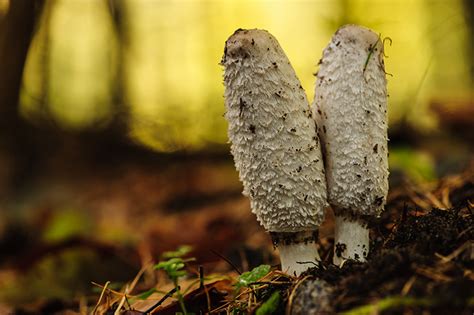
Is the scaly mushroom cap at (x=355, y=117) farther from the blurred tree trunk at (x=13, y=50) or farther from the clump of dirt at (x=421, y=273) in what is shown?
the blurred tree trunk at (x=13, y=50)

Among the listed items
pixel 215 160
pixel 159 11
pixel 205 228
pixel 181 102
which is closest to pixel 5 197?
pixel 205 228

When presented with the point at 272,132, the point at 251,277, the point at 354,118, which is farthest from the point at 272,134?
the point at 251,277

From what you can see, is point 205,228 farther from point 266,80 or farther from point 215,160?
point 215,160

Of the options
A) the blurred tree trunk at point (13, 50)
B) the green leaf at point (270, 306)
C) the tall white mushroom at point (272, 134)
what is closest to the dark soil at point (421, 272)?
the green leaf at point (270, 306)

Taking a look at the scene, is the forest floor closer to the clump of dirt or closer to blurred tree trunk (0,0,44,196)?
the clump of dirt

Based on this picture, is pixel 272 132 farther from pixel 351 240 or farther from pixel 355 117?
pixel 351 240

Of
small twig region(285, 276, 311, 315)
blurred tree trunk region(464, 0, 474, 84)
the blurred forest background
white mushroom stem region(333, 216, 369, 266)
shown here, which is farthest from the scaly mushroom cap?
blurred tree trunk region(464, 0, 474, 84)
